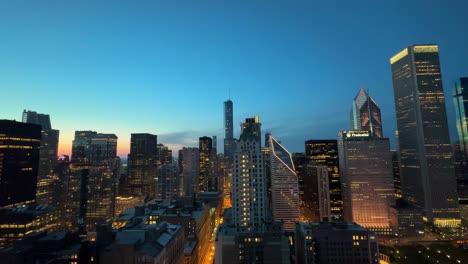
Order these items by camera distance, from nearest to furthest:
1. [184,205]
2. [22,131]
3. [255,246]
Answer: [255,246] < [184,205] < [22,131]

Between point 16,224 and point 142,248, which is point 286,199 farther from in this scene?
point 16,224

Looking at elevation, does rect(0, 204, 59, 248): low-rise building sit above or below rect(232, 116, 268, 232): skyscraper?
below

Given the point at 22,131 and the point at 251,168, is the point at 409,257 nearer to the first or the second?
the point at 251,168

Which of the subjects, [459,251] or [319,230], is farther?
[459,251]

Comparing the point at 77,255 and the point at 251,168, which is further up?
the point at 251,168

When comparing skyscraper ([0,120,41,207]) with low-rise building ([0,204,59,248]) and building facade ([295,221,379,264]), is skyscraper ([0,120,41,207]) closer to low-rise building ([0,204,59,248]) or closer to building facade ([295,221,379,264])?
low-rise building ([0,204,59,248])

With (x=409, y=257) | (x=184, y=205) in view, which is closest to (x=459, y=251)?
(x=409, y=257)

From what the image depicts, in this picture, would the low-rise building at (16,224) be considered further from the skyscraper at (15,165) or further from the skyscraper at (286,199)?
the skyscraper at (286,199)

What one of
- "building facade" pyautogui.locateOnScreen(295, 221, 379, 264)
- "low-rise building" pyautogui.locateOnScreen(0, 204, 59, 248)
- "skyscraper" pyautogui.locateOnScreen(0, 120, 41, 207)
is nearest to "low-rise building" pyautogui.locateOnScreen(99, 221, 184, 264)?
"building facade" pyautogui.locateOnScreen(295, 221, 379, 264)

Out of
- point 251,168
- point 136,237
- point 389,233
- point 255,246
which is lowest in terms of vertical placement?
point 389,233
